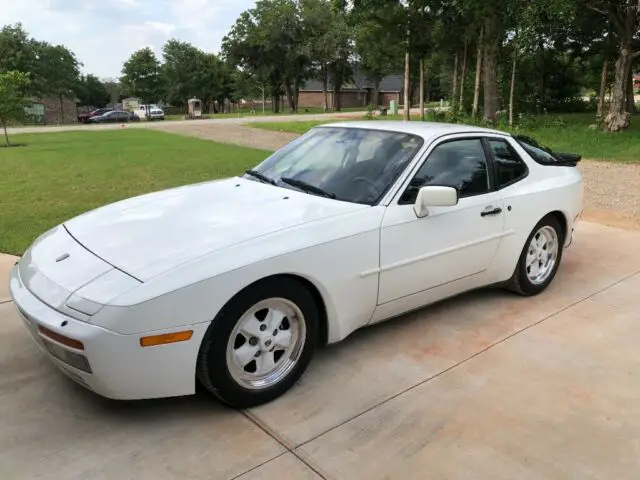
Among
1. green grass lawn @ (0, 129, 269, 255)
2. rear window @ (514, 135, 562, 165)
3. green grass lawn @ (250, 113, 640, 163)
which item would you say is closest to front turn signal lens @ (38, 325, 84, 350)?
green grass lawn @ (0, 129, 269, 255)

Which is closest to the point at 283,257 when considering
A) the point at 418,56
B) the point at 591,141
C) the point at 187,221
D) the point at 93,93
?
the point at 187,221

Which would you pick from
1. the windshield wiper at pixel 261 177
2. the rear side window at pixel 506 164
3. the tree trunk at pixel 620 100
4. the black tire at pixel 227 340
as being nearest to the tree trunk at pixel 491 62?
the tree trunk at pixel 620 100

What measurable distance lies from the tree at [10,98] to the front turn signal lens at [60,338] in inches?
802

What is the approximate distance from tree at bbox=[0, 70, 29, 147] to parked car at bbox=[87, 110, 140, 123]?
2315 centimetres

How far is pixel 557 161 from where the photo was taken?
4.93 metres

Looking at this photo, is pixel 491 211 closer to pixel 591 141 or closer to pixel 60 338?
pixel 60 338

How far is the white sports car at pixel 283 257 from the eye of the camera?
264 cm

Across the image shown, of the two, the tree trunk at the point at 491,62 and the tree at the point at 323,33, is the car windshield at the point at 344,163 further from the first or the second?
the tree at the point at 323,33

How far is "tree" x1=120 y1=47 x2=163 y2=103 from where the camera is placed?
70.6m

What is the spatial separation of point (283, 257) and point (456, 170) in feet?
5.53

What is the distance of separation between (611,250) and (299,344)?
438 centimetres

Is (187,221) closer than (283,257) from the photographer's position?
No

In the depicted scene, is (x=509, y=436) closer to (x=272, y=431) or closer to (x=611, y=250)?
(x=272, y=431)

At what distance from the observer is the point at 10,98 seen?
20328 mm
